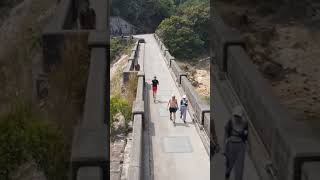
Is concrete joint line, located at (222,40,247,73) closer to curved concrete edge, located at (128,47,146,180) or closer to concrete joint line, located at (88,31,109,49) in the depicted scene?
concrete joint line, located at (88,31,109,49)

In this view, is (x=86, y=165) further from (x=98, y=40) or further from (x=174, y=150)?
(x=174, y=150)

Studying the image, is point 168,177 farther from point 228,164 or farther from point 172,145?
point 228,164

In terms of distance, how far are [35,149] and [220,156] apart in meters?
3.69

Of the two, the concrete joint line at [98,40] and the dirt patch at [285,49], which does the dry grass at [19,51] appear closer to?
the concrete joint line at [98,40]

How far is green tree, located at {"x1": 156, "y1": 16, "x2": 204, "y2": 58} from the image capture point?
6807 cm

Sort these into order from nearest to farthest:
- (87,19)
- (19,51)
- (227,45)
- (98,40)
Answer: (98,40), (227,45), (87,19), (19,51)

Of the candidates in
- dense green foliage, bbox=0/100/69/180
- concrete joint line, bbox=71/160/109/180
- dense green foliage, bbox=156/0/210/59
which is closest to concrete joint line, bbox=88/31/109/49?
dense green foliage, bbox=0/100/69/180

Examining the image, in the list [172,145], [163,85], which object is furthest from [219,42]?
[163,85]

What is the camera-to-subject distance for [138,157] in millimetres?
13430

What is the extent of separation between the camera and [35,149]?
9.63 metres

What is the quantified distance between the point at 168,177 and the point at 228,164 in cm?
519

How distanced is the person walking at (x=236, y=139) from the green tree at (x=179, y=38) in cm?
5880

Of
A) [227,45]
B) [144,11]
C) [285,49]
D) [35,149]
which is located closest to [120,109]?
[285,49]

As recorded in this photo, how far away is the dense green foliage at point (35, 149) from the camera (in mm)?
9539
